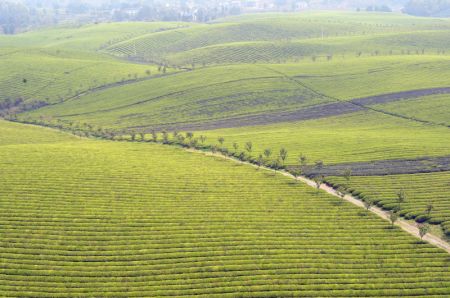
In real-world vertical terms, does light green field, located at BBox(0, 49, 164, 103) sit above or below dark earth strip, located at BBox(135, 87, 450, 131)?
above

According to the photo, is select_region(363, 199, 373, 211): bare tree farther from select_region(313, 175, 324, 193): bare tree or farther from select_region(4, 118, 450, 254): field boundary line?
select_region(313, 175, 324, 193): bare tree

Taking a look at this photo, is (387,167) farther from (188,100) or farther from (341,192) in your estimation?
(188,100)

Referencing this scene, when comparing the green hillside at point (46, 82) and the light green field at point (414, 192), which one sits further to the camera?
the green hillside at point (46, 82)

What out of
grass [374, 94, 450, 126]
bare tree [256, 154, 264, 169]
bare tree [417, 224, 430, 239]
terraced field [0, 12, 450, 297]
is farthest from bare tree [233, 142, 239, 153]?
grass [374, 94, 450, 126]

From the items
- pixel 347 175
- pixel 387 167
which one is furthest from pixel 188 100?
pixel 387 167

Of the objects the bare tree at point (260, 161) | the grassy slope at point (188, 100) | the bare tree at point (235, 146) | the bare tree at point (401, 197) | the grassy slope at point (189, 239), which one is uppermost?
the grassy slope at point (188, 100)

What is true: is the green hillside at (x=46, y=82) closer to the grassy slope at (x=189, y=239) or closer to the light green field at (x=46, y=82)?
the light green field at (x=46, y=82)

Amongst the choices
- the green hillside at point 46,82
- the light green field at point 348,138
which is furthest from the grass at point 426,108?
the green hillside at point 46,82

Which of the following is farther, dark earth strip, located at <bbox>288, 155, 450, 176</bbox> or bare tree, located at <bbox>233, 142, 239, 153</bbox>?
bare tree, located at <bbox>233, 142, 239, 153</bbox>
